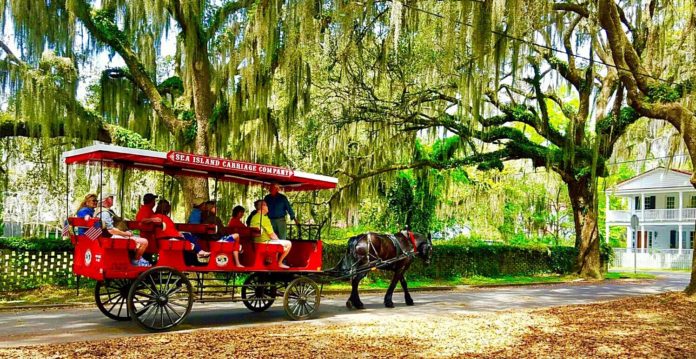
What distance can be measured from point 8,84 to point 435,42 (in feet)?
33.3

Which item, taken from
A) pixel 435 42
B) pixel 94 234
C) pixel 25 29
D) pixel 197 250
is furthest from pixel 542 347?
pixel 25 29

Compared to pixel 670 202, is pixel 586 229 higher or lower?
lower

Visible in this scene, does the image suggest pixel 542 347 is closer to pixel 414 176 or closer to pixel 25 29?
pixel 25 29

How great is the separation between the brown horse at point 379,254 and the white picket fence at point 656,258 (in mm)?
28434

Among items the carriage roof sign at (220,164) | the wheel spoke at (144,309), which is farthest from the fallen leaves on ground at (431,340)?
the carriage roof sign at (220,164)

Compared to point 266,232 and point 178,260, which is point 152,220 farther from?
point 266,232

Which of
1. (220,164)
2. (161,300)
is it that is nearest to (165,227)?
(161,300)

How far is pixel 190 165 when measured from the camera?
959cm

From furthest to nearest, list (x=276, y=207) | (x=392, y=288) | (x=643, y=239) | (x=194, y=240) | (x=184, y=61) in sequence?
(x=643, y=239) → (x=184, y=61) → (x=392, y=288) → (x=276, y=207) → (x=194, y=240)

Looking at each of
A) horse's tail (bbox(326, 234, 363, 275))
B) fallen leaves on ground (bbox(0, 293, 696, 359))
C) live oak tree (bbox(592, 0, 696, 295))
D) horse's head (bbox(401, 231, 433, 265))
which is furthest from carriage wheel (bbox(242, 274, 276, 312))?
live oak tree (bbox(592, 0, 696, 295))

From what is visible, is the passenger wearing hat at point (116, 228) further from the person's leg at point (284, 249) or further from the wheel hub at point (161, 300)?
the person's leg at point (284, 249)

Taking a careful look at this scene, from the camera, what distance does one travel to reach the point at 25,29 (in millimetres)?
13500

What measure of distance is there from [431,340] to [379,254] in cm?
463

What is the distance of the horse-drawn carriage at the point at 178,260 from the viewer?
8.89 m
